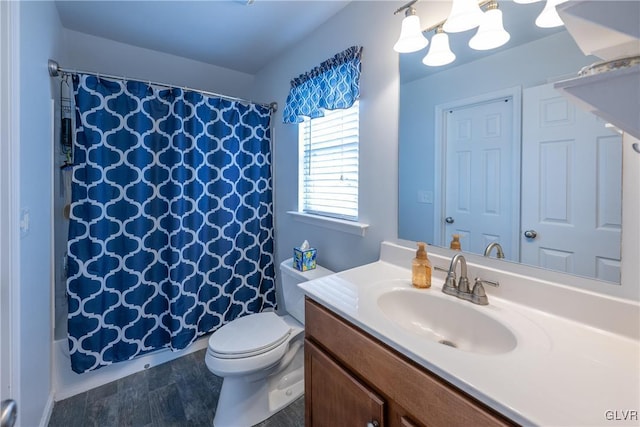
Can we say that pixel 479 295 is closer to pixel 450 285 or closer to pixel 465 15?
pixel 450 285

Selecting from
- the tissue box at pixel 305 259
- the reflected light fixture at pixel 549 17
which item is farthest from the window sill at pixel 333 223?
the reflected light fixture at pixel 549 17

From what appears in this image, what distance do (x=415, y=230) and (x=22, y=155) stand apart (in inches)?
64.2

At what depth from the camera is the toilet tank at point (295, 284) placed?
1626 mm

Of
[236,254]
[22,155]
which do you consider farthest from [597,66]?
[236,254]

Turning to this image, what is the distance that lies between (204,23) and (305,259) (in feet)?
5.48

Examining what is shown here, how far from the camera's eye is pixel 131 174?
1.76 m

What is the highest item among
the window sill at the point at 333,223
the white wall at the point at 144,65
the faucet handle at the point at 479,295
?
the white wall at the point at 144,65

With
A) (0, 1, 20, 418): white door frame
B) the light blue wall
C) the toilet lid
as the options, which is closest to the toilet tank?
the toilet lid

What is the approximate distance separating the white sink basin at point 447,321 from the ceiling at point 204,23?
63.7 inches

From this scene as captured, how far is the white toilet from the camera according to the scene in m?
1.35

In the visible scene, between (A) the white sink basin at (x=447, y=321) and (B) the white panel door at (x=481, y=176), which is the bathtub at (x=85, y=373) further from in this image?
(B) the white panel door at (x=481, y=176)

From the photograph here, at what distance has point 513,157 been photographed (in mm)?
949
